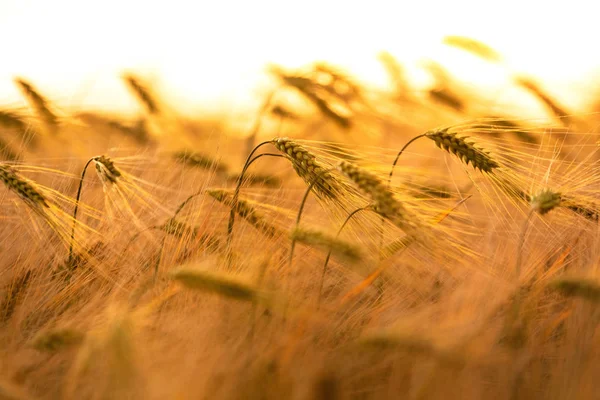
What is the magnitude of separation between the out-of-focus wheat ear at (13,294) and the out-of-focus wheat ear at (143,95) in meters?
1.89

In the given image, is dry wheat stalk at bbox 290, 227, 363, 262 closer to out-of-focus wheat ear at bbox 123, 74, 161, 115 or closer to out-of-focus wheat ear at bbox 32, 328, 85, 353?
out-of-focus wheat ear at bbox 32, 328, 85, 353

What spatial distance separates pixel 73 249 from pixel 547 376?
1167 mm

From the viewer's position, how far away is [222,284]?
3.15ft

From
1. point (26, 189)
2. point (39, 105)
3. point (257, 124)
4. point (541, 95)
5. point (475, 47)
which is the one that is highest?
point (475, 47)

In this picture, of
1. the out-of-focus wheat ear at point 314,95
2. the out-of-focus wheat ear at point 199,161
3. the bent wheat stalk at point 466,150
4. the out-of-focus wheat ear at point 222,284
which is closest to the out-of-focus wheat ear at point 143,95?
the out-of-focus wheat ear at point 314,95

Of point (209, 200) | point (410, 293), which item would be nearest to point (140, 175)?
point (209, 200)

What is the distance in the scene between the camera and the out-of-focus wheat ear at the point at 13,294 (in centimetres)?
143

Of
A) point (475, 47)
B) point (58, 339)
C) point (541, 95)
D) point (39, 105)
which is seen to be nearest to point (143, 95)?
point (39, 105)

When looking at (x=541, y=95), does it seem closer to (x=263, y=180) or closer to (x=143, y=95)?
(x=263, y=180)

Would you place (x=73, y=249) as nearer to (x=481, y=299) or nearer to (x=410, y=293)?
(x=410, y=293)

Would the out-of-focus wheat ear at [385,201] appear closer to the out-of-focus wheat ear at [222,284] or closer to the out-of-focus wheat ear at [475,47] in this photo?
the out-of-focus wheat ear at [222,284]

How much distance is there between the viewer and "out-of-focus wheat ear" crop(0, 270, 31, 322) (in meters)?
1.43

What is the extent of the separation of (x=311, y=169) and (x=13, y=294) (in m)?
0.83

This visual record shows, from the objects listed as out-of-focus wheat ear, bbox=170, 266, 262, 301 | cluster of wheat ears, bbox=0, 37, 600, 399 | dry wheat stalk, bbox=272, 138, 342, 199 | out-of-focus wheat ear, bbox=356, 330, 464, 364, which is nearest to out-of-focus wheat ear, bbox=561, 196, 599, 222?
cluster of wheat ears, bbox=0, 37, 600, 399
